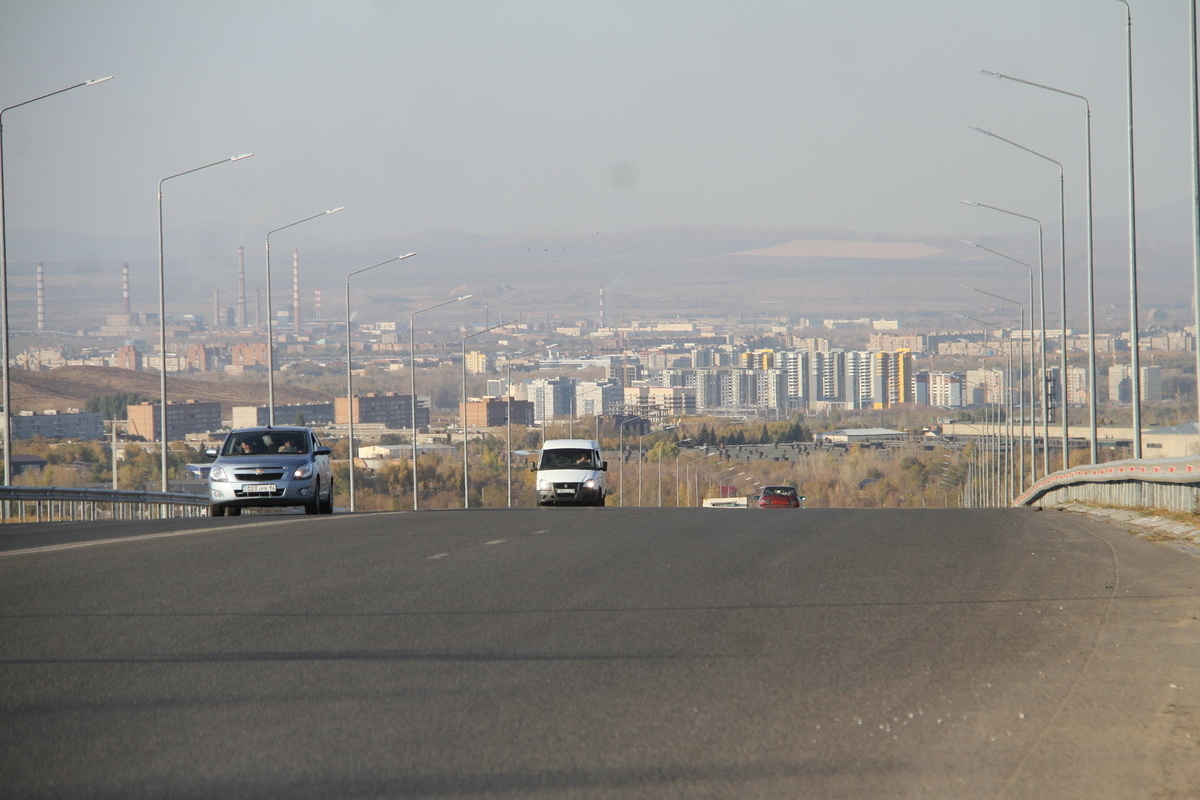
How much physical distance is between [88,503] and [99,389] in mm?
62902

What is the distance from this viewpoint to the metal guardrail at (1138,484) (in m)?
20.8

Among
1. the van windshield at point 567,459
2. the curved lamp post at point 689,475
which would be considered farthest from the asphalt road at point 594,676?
the curved lamp post at point 689,475

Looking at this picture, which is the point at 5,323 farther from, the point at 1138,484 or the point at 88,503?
the point at 1138,484

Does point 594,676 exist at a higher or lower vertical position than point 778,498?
higher

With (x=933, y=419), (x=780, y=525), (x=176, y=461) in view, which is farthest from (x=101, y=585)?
(x=933, y=419)

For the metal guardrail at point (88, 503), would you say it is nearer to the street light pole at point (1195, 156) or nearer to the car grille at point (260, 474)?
the car grille at point (260, 474)

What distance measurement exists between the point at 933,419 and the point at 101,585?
16578 cm

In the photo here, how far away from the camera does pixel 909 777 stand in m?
6.42

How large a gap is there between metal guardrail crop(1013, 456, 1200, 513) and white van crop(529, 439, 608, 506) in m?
11.9

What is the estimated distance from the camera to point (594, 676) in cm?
854

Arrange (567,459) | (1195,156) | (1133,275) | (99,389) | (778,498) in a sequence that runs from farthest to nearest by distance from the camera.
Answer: (99,389), (778,498), (567,459), (1133,275), (1195,156)

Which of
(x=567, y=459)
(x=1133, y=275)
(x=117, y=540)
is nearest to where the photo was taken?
(x=117, y=540)

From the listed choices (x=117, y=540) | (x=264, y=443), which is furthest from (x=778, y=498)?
(x=117, y=540)

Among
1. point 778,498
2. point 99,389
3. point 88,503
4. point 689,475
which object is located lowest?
point 689,475
